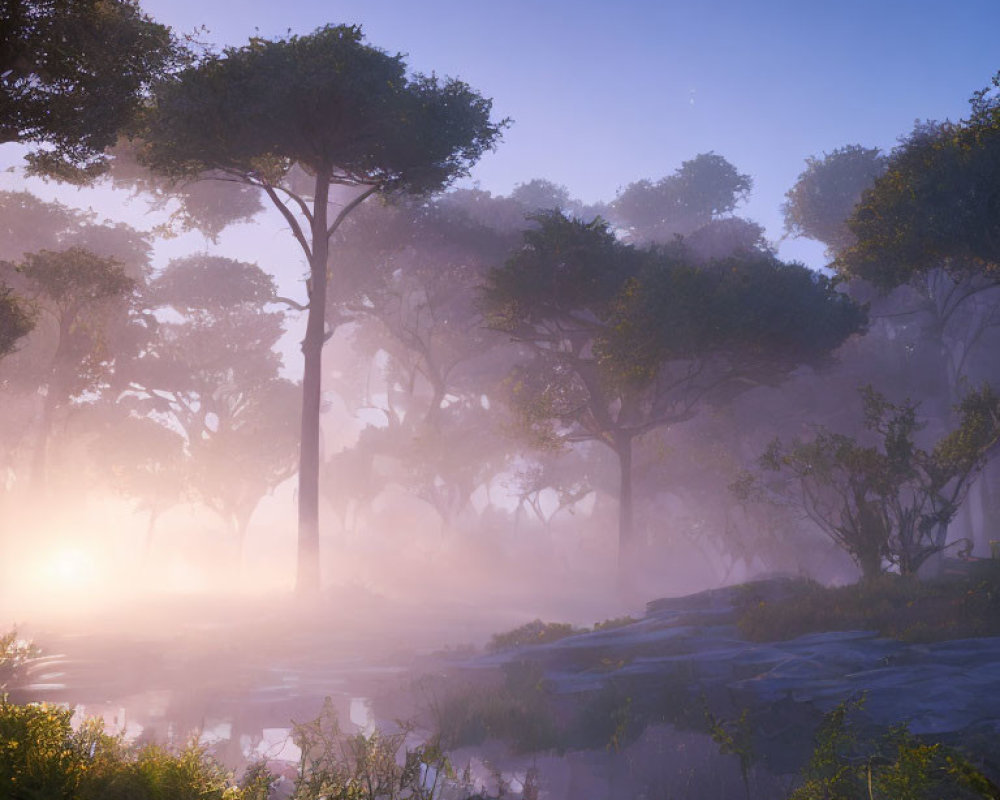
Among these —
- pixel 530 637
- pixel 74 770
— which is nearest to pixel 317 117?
pixel 530 637

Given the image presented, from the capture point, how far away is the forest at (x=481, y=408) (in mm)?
11352

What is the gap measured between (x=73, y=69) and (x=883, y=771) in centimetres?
1647

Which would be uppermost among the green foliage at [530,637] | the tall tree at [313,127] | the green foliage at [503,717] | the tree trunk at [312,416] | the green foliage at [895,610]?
the tall tree at [313,127]

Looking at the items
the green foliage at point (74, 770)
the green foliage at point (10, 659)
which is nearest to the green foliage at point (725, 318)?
the green foliage at point (10, 659)

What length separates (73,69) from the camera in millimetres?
14102

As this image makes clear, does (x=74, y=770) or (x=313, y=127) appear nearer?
(x=74, y=770)

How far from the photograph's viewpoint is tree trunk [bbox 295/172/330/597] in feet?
78.4

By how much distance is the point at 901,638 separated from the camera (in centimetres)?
1290

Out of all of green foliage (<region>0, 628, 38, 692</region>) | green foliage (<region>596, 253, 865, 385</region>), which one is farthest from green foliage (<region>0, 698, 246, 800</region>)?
green foliage (<region>596, 253, 865, 385</region>)

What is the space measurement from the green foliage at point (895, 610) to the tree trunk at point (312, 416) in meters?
13.3

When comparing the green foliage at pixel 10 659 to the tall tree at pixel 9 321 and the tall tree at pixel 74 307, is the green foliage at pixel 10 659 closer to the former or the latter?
the tall tree at pixel 9 321

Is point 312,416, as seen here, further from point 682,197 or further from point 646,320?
point 682,197

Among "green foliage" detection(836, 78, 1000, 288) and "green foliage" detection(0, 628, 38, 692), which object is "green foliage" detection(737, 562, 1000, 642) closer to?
"green foliage" detection(836, 78, 1000, 288)

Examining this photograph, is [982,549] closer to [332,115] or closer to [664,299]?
[664,299]
